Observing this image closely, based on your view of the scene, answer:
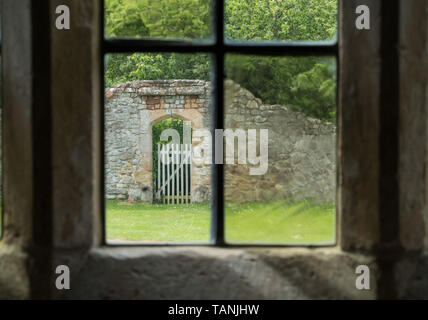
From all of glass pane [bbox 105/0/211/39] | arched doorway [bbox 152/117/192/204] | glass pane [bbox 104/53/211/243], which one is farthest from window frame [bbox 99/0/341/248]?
arched doorway [bbox 152/117/192/204]

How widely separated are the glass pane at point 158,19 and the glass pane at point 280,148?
6.2 inches

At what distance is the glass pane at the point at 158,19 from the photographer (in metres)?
1.29

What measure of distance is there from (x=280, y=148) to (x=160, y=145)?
27.7 feet

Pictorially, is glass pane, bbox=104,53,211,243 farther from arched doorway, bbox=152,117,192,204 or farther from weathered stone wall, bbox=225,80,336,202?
weathered stone wall, bbox=225,80,336,202

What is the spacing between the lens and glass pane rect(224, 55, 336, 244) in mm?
1275

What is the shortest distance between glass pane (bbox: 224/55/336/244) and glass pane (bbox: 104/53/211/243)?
488 cm

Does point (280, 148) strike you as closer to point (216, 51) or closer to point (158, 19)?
point (216, 51)

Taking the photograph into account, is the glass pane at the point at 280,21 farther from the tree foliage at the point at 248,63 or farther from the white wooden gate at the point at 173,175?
the white wooden gate at the point at 173,175

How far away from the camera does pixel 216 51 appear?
4.20ft

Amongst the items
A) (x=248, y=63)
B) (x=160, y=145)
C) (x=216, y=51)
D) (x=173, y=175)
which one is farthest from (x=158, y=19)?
(x=160, y=145)

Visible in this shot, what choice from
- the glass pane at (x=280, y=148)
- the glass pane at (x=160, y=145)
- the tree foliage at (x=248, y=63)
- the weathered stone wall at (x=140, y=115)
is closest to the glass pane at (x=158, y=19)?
the tree foliage at (x=248, y=63)
